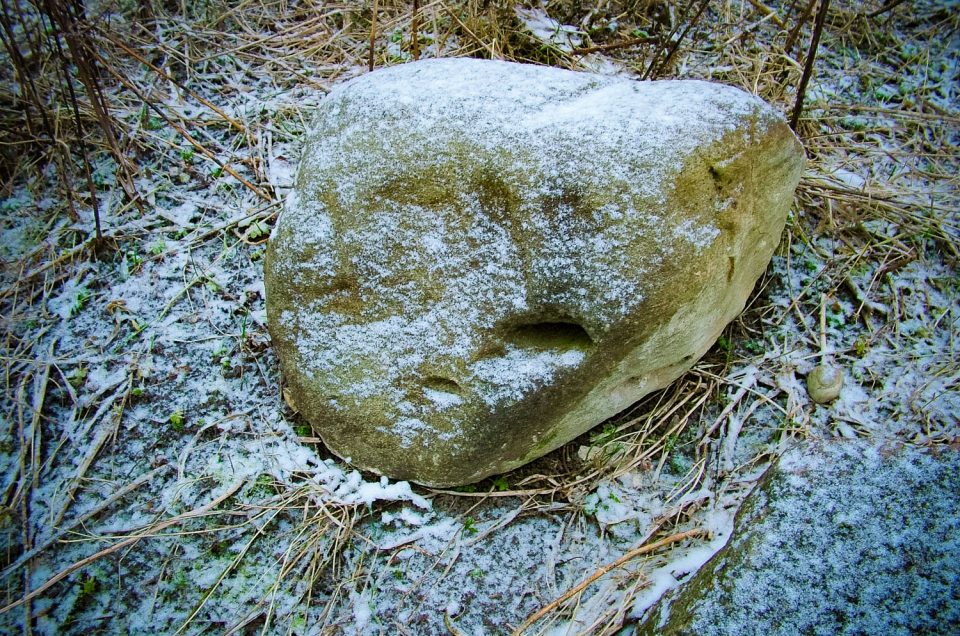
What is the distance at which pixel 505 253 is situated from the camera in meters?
1.66

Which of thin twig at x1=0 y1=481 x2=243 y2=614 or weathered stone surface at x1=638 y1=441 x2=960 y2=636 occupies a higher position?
weathered stone surface at x1=638 y1=441 x2=960 y2=636

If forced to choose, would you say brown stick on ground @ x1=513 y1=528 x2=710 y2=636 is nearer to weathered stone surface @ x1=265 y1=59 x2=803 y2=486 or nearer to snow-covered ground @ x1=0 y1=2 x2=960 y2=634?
snow-covered ground @ x1=0 y1=2 x2=960 y2=634

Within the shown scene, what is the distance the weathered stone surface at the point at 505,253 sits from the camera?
62.8 inches

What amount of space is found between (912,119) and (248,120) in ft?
9.05

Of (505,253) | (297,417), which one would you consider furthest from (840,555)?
(297,417)

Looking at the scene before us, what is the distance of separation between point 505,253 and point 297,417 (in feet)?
2.89

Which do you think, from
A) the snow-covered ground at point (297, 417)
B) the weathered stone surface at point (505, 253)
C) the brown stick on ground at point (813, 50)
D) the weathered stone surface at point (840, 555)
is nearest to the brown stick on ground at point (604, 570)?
the snow-covered ground at point (297, 417)

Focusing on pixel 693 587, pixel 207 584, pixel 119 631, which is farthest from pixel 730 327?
pixel 119 631

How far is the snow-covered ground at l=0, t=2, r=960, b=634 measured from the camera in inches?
65.0

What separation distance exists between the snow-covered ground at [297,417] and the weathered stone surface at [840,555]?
33cm

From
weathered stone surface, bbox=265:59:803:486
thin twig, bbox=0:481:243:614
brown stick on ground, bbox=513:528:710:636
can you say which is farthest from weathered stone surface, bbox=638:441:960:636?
thin twig, bbox=0:481:243:614

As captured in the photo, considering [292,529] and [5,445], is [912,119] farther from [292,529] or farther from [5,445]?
[5,445]

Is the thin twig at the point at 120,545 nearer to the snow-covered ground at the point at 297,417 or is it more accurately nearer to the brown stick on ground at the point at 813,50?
the snow-covered ground at the point at 297,417

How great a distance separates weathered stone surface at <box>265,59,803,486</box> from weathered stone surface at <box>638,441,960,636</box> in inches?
21.3
